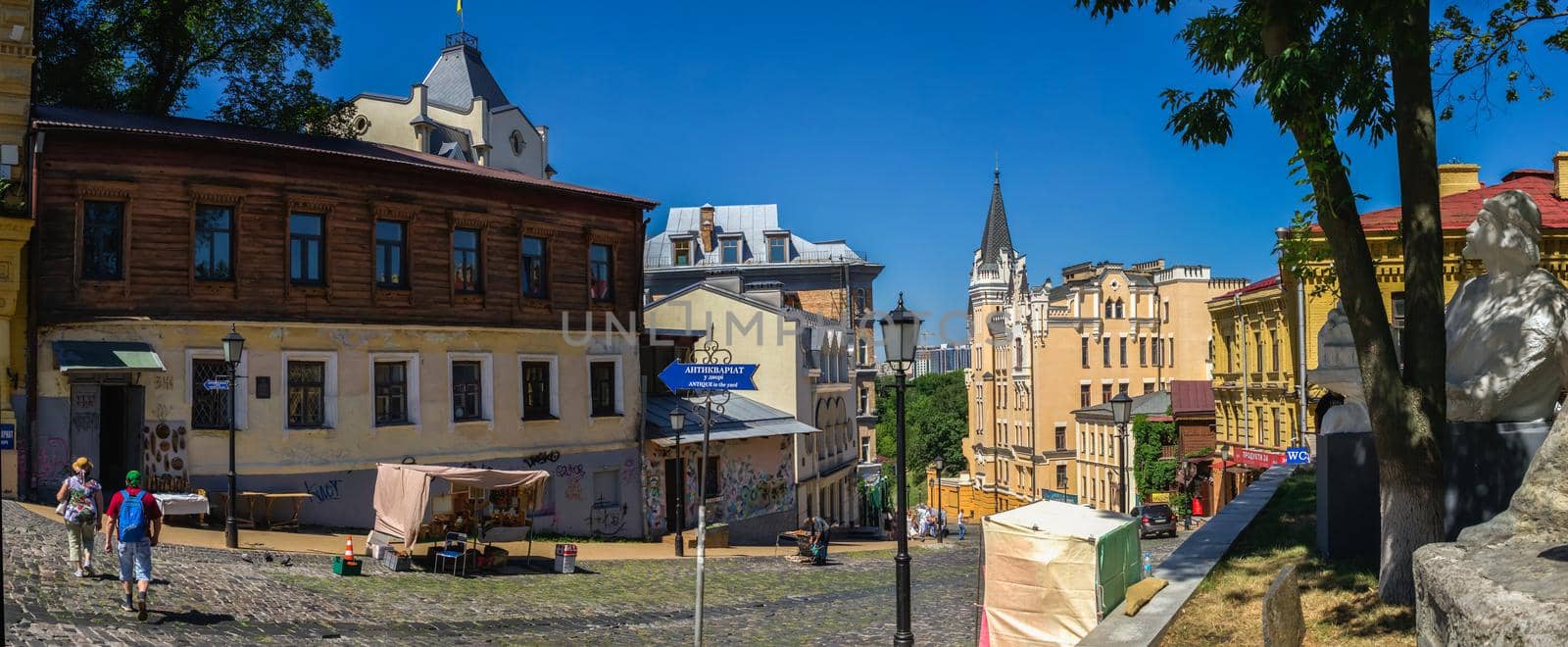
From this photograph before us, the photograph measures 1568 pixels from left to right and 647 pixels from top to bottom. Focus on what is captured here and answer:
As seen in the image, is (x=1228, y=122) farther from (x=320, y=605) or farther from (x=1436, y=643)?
(x=320, y=605)

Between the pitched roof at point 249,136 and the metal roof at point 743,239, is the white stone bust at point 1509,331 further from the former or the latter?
the metal roof at point 743,239

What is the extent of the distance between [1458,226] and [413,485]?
3161cm

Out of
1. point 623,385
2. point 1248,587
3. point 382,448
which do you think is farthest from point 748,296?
point 1248,587

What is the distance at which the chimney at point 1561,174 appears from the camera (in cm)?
3812

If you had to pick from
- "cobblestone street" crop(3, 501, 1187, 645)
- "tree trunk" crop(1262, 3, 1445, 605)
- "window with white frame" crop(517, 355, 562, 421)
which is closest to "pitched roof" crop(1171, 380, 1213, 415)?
"window with white frame" crop(517, 355, 562, 421)

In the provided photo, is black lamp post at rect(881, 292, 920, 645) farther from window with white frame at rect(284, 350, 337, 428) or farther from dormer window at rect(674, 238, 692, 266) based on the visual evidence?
dormer window at rect(674, 238, 692, 266)

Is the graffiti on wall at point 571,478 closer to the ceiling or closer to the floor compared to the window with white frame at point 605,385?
closer to the floor

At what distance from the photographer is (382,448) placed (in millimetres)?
25938

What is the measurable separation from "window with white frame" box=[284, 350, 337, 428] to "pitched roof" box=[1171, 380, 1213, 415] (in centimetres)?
4656

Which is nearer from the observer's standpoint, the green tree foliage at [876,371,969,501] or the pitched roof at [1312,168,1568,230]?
the pitched roof at [1312,168,1568,230]

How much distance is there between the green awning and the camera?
856 inches

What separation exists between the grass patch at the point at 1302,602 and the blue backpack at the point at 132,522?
10993 mm

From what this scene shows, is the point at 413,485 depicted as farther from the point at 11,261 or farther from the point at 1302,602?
the point at 1302,602

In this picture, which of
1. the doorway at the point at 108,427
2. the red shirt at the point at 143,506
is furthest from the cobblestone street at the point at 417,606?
the doorway at the point at 108,427
